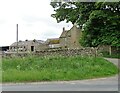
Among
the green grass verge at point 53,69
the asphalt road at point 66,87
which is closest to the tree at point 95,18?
the green grass verge at point 53,69

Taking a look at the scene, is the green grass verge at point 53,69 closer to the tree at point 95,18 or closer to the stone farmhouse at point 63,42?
the tree at point 95,18

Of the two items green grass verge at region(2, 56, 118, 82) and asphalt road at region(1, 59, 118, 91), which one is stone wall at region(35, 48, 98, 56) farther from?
asphalt road at region(1, 59, 118, 91)

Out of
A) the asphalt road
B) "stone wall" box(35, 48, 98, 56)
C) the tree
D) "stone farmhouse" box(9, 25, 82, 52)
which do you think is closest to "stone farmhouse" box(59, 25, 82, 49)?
"stone farmhouse" box(9, 25, 82, 52)

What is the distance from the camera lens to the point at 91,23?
44938 millimetres

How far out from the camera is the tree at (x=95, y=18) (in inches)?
1679

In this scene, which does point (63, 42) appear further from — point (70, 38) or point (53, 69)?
point (53, 69)

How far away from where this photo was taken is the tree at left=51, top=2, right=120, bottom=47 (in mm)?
42656

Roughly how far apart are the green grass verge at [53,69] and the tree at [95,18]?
8.66 meters

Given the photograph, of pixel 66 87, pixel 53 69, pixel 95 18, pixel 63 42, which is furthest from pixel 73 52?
pixel 63 42

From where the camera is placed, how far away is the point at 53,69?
28.6 metres

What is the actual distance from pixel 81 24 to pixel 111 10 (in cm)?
548

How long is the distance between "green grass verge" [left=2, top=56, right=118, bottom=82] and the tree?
8.66 m

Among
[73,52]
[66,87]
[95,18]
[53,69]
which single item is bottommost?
[53,69]

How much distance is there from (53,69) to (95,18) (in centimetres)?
1683
